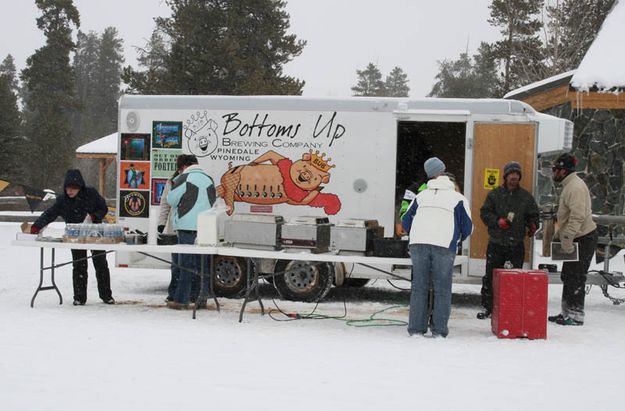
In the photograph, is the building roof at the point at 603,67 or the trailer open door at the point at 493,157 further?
the building roof at the point at 603,67

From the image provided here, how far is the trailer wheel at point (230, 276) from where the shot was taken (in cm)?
966

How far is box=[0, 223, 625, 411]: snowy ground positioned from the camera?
486cm

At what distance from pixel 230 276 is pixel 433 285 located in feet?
10.9

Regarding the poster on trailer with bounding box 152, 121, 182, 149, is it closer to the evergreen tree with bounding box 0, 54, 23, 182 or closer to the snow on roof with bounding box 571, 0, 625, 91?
the snow on roof with bounding box 571, 0, 625, 91

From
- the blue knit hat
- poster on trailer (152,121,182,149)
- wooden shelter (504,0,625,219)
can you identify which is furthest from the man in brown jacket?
wooden shelter (504,0,625,219)

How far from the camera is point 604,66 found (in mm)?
14203

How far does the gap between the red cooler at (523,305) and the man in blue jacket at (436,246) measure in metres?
0.50

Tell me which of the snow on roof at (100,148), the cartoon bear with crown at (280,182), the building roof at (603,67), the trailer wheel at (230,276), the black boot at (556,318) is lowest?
the black boot at (556,318)

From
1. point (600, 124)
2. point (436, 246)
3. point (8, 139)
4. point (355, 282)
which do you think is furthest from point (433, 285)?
point (8, 139)

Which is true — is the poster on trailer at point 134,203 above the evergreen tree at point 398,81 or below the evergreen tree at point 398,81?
below

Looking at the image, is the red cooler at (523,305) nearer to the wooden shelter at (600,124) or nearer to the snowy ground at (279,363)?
the snowy ground at (279,363)

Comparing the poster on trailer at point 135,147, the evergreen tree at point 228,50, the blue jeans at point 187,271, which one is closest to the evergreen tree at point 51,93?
the evergreen tree at point 228,50

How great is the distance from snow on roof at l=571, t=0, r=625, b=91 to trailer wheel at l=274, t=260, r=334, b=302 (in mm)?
7093

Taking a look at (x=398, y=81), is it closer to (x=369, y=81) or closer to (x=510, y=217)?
(x=369, y=81)
